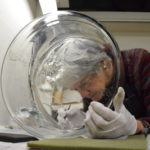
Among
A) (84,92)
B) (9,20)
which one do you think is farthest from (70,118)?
(9,20)

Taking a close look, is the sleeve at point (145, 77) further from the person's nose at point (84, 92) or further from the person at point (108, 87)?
the person's nose at point (84, 92)

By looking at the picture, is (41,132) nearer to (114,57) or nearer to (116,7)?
(114,57)

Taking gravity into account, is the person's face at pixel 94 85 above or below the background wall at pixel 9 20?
below

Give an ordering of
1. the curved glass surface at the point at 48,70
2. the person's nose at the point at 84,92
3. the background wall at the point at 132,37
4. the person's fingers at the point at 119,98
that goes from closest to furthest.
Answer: the person's fingers at the point at 119,98 → the curved glass surface at the point at 48,70 → the person's nose at the point at 84,92 → the background wall at the point at 132,37

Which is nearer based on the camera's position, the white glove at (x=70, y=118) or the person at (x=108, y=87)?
the person at (x=108, y=87)

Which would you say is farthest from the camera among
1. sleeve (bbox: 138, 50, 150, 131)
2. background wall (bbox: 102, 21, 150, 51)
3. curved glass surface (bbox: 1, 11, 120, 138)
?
background wall (bbox: 102, 21, 150, 51)

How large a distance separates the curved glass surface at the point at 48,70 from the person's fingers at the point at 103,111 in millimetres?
164

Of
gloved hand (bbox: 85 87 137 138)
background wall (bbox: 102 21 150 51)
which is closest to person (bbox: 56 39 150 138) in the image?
gloved hand (bbox: 85 87 137 138)

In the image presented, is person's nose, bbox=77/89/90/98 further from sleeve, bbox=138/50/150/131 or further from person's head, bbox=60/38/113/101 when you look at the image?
sleeve, bbox=138/50/150/131

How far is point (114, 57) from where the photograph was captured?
2.59 ft

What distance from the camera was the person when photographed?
661 mm

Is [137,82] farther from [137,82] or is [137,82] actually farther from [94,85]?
[94,85]

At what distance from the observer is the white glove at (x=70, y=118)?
0.84m

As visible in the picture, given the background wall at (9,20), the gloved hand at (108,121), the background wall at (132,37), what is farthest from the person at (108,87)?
the background wall at (132,37)
